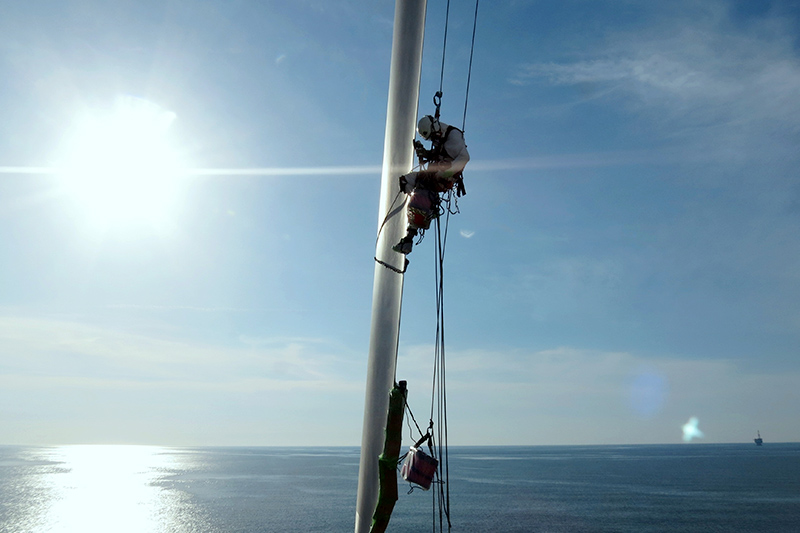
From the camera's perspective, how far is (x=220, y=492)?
12875 centimetres

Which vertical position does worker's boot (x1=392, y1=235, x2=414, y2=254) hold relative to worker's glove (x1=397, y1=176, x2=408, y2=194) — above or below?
below

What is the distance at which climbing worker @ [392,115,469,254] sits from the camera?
7.50m

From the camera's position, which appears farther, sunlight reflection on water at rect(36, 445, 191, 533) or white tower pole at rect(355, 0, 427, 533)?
sunlight reflection on water at rect(36, 445, 191, 533)

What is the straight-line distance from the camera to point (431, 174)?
770 centimetres

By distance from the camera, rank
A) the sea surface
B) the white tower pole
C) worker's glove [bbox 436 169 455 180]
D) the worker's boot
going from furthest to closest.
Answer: the sea surface → worker's glove [bbox 436 169 455 180] → the white tower pole → the worker's boot

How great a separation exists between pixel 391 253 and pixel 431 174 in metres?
1.30

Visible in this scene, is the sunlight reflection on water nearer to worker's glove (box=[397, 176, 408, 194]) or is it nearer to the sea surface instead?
the sea surface

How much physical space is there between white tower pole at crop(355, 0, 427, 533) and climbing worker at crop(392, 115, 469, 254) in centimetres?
25

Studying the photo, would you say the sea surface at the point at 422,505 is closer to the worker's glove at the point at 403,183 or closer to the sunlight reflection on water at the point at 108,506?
the sunlight reflection on water at the point at 108,506

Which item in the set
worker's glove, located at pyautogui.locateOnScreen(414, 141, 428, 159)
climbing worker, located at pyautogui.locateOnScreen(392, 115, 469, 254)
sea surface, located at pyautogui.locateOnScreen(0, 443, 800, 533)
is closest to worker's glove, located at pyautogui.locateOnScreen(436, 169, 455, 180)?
climbing worker, located at pyautogui.locateOnScreen(392, 115, 469, 254)

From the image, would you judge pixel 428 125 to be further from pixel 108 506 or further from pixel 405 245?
pixel 108 506

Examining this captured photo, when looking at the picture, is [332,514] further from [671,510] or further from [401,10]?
[401,10]

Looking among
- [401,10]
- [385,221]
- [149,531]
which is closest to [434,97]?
[401,10]

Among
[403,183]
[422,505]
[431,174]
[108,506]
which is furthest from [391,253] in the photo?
[108,506]
